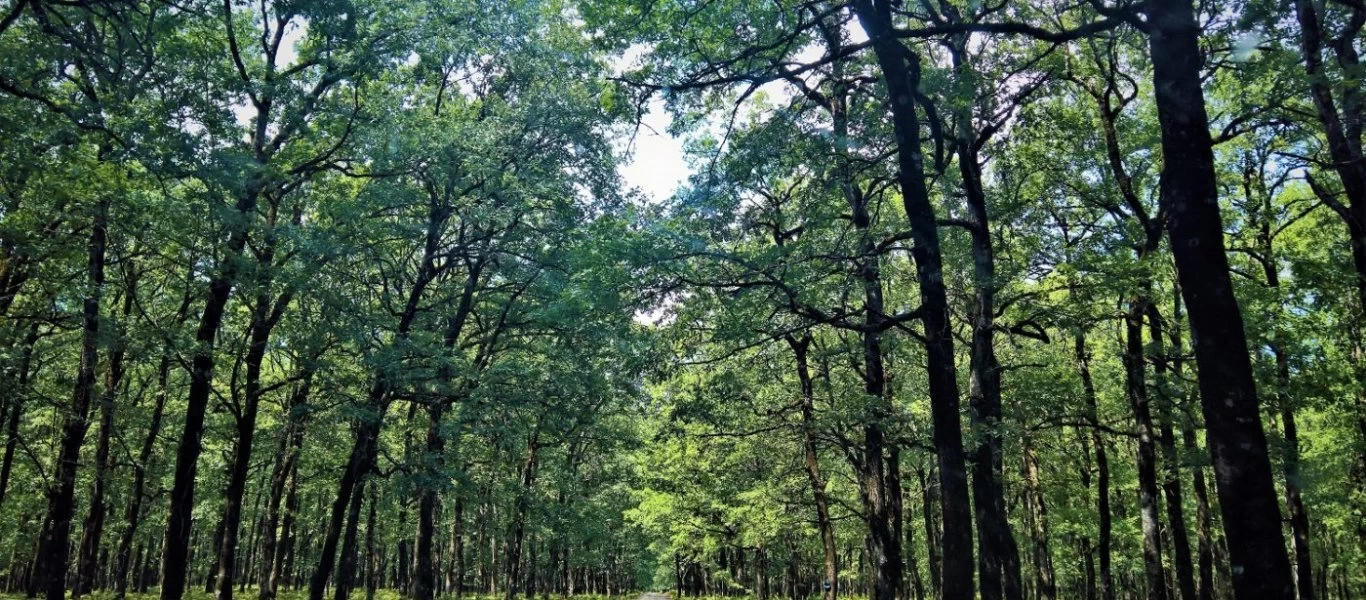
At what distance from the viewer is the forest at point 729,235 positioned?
343 inches

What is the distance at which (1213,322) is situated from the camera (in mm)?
4941

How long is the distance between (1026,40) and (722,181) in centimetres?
758

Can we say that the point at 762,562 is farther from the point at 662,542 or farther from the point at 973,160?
the point at 973,160

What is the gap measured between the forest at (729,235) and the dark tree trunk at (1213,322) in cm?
3

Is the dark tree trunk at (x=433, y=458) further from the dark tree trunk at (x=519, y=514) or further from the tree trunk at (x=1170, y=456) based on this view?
the tree trunk at (x=1170, y=456)

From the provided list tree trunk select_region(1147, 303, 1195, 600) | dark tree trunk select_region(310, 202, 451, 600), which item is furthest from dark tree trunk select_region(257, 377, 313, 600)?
tree trunk select_region(1147, 303, 1195, 600)

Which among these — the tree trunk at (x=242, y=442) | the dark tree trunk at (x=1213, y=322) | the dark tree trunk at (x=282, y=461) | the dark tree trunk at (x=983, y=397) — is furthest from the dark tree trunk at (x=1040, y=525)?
the tree trunk at (x=242, y=442)

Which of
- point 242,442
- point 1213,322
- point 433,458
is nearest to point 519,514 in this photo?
point 433,458

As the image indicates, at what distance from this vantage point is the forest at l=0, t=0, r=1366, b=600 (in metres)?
8.72

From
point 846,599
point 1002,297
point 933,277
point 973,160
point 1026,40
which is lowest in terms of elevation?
point 846,599

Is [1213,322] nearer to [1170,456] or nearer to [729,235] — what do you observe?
[729,235]

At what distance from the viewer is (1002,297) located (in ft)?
49.6

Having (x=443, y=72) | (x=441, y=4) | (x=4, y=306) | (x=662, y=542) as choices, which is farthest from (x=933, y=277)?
(x=662, y=542)

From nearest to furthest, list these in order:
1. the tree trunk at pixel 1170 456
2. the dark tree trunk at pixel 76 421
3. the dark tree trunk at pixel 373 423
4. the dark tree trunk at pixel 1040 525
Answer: the dark tree trunk at pixel 76 421
the tree trunk at pixel 1170 456
the dark tree trunk at pixel 373 423
the dark tree trunk at pixel 1040 525
